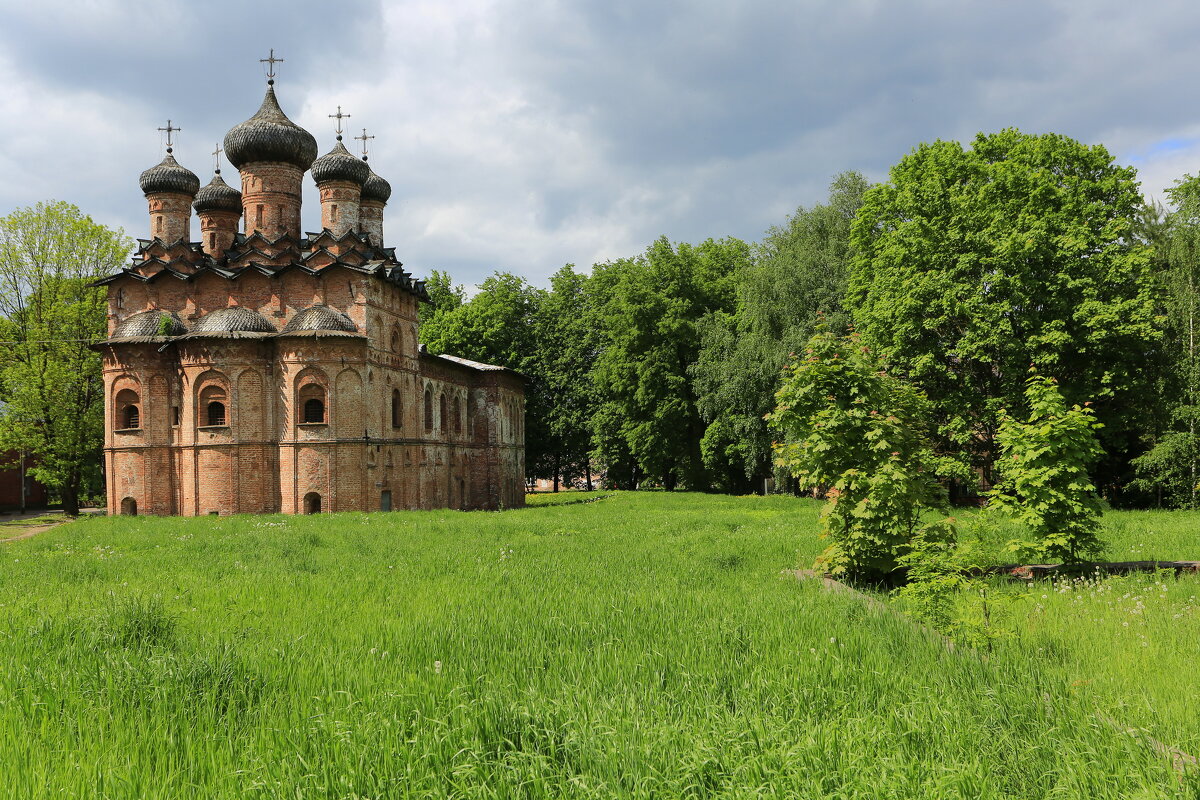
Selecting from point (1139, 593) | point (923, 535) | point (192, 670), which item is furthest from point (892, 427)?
point (192, 670)

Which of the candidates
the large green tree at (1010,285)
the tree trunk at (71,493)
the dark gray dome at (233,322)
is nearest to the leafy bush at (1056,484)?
the large green tree at (1010,285)

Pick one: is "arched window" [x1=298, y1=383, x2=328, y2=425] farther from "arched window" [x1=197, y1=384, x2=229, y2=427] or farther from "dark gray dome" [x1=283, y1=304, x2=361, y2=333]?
"arched window" [x1=197, y1=384, x2=229, y2=427]

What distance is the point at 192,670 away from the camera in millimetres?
5137

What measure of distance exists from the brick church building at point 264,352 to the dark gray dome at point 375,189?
3796mm

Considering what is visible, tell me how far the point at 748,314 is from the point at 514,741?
29.0 meters

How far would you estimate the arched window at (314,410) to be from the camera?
92.2 feet

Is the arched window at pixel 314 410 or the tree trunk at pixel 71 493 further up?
the arched window at pixel 314 410

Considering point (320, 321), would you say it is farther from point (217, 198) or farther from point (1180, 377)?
point (1180, 377)

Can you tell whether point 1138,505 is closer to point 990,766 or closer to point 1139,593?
point 1139,593

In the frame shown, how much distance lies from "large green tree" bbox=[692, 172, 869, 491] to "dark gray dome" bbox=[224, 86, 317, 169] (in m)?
19.7

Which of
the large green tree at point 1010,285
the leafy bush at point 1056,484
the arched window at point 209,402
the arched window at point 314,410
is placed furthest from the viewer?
the arched window at point 314,410

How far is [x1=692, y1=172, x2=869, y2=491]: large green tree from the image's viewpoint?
29219 millimetres

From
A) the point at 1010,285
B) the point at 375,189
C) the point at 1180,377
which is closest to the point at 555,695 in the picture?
the point at 1010,285

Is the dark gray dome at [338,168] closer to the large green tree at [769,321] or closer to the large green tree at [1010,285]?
the large green tree at [769,321]
